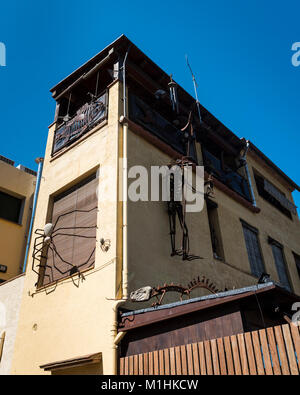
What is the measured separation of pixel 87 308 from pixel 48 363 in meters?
1.39

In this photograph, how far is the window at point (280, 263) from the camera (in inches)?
538

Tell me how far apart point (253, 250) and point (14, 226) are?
8809mm

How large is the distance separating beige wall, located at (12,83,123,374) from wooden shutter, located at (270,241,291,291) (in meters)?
8.07

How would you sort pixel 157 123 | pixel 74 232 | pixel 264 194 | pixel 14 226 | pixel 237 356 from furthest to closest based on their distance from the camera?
pixel 264 194 < pixel 14 226 < pixel 157 123 < pixel 74 232 < pixel 237 356

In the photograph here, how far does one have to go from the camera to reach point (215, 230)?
11359 millimetres

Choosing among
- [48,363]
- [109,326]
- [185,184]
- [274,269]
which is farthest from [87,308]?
[274,269]

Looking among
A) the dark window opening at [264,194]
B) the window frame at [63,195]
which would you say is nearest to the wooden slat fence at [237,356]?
the window frame at [63,195]

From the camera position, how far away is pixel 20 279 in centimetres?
977

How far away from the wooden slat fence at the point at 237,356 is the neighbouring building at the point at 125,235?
52cm

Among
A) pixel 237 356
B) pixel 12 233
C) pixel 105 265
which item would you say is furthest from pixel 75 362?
pixel 12 233

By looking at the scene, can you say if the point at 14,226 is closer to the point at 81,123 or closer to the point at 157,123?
the point at 81,123

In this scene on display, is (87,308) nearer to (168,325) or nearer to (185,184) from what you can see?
(168,325)

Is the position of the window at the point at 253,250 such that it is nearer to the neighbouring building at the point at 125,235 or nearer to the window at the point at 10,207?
the neighbouring building at the point at 125,235

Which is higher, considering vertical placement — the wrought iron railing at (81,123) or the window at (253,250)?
the wrought iron railing at (81,123)
